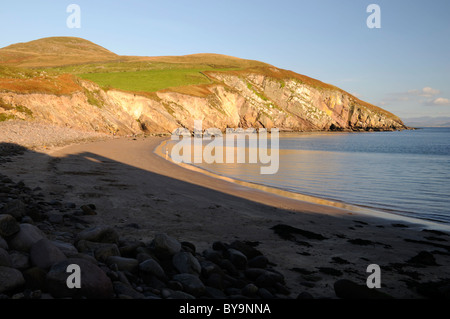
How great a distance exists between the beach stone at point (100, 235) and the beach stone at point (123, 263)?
97 cm

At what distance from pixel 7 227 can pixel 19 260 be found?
79cm

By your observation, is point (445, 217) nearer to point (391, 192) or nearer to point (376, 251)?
point (391, 192)

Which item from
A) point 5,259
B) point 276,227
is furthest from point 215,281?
point 276,227

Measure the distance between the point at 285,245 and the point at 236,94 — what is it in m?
91.4

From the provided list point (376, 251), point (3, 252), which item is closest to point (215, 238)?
point (376, 251)

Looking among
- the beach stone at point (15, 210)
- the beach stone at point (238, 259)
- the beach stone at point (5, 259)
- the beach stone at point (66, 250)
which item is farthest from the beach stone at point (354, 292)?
the beach stone at point (15, 210)

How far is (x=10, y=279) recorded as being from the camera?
12.5 feet

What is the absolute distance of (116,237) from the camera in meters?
5.99

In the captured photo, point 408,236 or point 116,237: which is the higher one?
point 116,237

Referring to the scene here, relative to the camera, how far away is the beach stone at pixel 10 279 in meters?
3.74

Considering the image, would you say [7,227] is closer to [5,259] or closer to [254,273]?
[5,259]

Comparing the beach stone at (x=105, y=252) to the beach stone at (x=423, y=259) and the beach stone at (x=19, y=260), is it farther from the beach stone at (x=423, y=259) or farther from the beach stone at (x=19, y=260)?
the beach stone at (x=423, y=259)

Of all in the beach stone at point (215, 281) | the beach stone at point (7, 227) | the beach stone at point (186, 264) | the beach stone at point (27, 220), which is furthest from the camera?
the beach stone at point (27, 220)

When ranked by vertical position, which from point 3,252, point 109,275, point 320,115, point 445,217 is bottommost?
point 445,217
